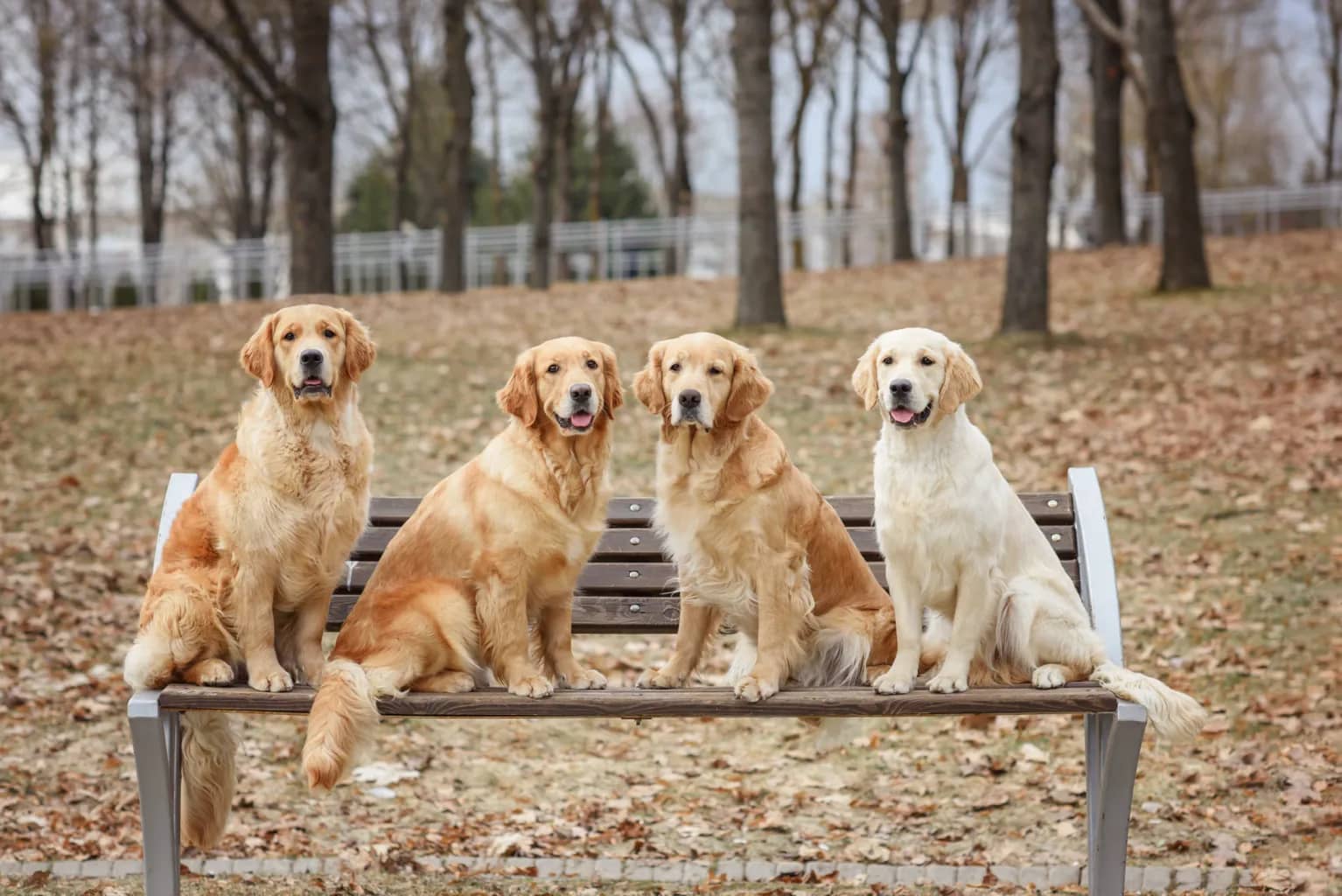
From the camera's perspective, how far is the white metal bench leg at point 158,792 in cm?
383

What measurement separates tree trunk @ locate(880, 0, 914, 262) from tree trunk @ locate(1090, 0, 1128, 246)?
10.8 feet

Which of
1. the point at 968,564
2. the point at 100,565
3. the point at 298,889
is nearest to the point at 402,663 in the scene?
the point at 298,889

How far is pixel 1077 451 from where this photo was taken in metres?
9.39

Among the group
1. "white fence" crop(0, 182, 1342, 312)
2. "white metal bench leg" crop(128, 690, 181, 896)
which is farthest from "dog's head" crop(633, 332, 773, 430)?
"white fence" crop(0, 182, 1342, 312)

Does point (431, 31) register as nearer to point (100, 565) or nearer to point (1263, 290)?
point (1263, 290)

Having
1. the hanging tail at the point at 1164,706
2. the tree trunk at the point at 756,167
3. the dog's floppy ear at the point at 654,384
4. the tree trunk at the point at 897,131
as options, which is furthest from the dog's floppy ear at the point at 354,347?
the tree trunk at the point at 897,131

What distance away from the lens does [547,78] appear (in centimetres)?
2473

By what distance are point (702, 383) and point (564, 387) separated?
0.37 meters

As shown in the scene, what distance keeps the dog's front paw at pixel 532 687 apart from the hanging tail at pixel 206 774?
3.22ft

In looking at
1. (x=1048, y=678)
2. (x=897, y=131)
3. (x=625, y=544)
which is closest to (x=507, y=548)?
(x=625, y=544)

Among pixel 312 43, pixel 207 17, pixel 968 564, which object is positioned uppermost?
pixel 207 17

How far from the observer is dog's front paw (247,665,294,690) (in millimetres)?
3859

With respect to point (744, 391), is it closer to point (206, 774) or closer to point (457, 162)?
point (206, 774)

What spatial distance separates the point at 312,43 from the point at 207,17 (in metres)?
12.6
